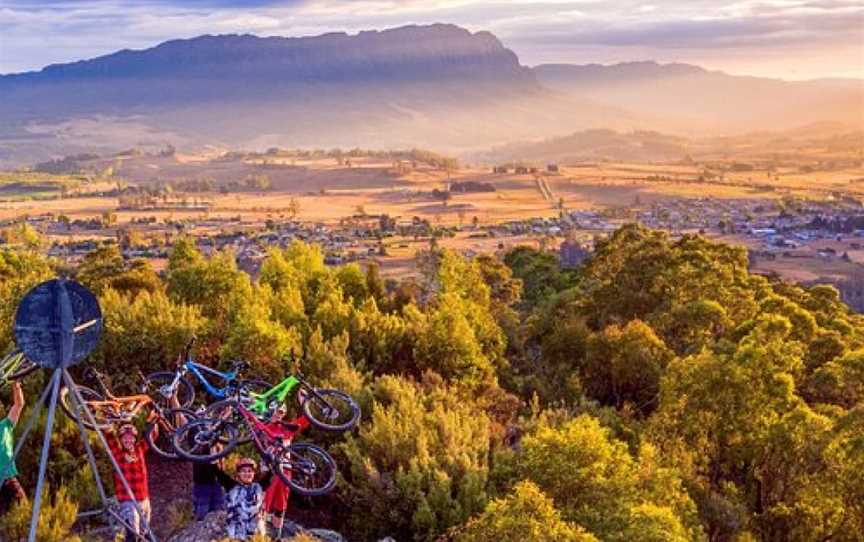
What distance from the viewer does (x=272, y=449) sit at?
463 inches

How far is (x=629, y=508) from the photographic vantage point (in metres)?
11.2

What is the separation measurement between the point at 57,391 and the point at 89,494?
276 centimetres

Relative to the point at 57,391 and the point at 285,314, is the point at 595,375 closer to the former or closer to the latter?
the point at 285,314

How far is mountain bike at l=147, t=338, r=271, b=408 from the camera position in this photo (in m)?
13.2

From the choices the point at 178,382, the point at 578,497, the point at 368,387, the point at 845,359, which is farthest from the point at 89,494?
the point at 845,359

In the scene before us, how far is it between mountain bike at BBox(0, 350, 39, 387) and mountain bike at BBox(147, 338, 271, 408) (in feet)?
6.35

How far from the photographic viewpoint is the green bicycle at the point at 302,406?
40.7ft

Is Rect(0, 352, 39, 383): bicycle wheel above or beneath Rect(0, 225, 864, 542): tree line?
above

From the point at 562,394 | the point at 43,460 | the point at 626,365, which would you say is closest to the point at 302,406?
the point at 43,460

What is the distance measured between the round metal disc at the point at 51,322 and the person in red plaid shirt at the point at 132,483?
1.52m

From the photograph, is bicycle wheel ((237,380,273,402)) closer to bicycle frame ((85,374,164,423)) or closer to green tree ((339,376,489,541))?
bicycle frame ((85,374,164,423))

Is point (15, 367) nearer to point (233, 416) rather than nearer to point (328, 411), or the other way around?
point (233, 416)

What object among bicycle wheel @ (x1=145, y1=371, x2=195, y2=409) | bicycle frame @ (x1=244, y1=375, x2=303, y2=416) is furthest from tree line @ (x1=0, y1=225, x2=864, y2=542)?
bicycle wheel @ (x1=145, y1=371, x2=195, y2=409)

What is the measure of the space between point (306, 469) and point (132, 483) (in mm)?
2408
